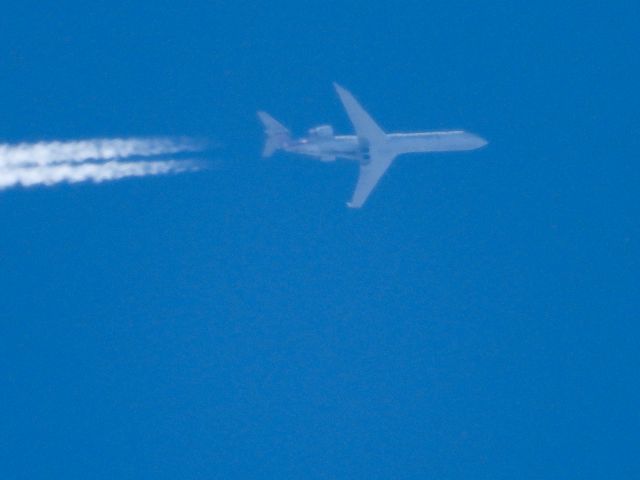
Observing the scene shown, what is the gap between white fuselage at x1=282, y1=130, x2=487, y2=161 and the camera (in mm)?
86438

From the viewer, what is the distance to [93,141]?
284ft

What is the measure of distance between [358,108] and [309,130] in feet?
11.7

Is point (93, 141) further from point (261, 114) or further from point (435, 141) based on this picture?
point (435, 141)

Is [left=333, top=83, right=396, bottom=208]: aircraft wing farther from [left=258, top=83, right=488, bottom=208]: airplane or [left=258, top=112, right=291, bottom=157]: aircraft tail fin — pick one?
[left=258, top=112, right=291, bottom=157]: aircraft tail fin

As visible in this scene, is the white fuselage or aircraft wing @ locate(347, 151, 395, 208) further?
aircraft wing @ locate(347, 151, 395, 208)

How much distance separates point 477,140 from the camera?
8975 cm

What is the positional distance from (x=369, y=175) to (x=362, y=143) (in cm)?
247

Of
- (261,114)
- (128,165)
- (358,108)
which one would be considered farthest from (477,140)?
(128,165)

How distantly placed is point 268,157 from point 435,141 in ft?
37.0

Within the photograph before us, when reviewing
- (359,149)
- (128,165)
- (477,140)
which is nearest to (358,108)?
(359,149)

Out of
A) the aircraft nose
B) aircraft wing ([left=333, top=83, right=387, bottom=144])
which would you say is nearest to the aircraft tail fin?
aircraft wing ([left=333, top=83, right=387, bottom=144])

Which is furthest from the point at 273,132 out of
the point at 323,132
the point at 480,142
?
the point at 480,142

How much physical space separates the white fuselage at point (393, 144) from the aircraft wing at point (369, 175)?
2.01 ft

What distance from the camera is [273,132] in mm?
88062
